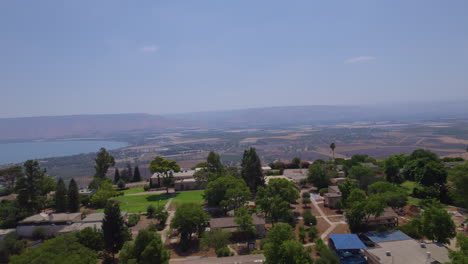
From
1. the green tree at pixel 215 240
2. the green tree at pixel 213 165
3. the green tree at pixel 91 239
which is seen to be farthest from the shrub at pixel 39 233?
the green tree at pixel 213 165

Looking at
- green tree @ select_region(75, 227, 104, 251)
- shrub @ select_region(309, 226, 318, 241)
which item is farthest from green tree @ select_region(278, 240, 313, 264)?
green tree @ select_region(75, 227, 104, 251)

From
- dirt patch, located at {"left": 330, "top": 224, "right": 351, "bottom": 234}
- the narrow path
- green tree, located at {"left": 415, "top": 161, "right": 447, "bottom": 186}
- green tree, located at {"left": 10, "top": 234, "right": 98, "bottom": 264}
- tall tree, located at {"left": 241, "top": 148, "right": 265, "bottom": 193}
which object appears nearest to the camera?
green tree, located at {"left": 10, "top": 234, "right": 98, "bottom": 264}

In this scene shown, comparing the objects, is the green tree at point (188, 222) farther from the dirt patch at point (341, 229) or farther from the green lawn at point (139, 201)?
the dirt patch at point (341, 229)

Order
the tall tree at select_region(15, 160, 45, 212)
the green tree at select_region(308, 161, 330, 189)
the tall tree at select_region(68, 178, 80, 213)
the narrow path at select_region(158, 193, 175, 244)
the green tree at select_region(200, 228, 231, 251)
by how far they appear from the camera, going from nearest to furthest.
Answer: the green tree at select_region(200, 228, 231, 251), the narrow path at select_region(158, 193, 175, 244), the tall tree at select_region(15, 160, 45, 212), the tall tree at select_region(68, 178, 80, 213), the green tree at select_region(308, 161, 330, 189)

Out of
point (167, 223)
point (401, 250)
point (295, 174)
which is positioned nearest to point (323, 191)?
point (295, 174)

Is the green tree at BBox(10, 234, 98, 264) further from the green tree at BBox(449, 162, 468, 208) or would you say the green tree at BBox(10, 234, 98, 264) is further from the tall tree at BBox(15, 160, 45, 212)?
the green tree at BBox(449, 162, 468, 208)

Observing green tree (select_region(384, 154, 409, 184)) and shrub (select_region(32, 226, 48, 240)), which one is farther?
green tree (select_region(384, 154, 409, 184))
